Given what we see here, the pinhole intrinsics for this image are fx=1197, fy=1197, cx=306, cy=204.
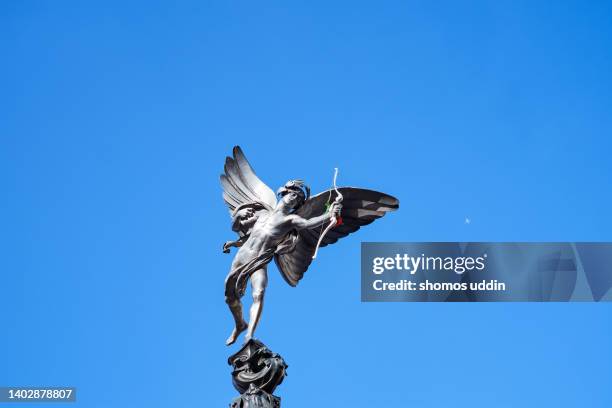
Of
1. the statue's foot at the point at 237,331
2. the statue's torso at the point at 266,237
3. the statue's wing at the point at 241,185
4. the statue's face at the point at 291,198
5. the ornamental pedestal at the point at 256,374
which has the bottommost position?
the ornamental pedestal at the point at 256,374

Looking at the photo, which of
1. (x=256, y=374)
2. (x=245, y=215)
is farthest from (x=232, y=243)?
(x=256, y=374)

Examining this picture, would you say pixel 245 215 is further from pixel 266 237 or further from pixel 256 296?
pixel 256 296

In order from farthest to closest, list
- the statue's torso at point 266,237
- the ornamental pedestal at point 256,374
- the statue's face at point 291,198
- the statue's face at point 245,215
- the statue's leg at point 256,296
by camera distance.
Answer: the statue's face at point 245,215 < the statue's face at point 291,198 < the statue's torso at point 266,237 < the statue's leg at point 256,296 < the ornamental pedestal at point 256,374

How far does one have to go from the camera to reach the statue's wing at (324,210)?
24766 mm

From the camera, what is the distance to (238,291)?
79.9ft

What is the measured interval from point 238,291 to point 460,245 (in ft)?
18.9

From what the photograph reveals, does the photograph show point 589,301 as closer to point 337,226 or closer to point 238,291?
Result: point 337,226

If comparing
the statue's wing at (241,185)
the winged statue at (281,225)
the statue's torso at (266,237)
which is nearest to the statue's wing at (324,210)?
the winged statue at (281,225)

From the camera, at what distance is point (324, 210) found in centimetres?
2488

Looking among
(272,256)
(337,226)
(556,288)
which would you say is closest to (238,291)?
(272,256)

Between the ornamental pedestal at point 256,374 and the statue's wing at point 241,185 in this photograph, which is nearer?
the ornamental pedestal at point 256,374

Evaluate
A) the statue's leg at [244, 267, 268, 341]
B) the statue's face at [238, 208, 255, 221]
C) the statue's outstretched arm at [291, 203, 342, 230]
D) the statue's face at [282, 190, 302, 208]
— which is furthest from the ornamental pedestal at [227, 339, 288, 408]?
the statue's face at [282, 190, 302, 208]

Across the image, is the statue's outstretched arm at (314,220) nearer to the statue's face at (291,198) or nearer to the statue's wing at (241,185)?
the statue's face at (291,198)

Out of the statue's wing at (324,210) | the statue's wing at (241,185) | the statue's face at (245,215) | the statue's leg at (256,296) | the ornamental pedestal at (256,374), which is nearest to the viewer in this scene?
the ornamental pedestal at (256,374)
